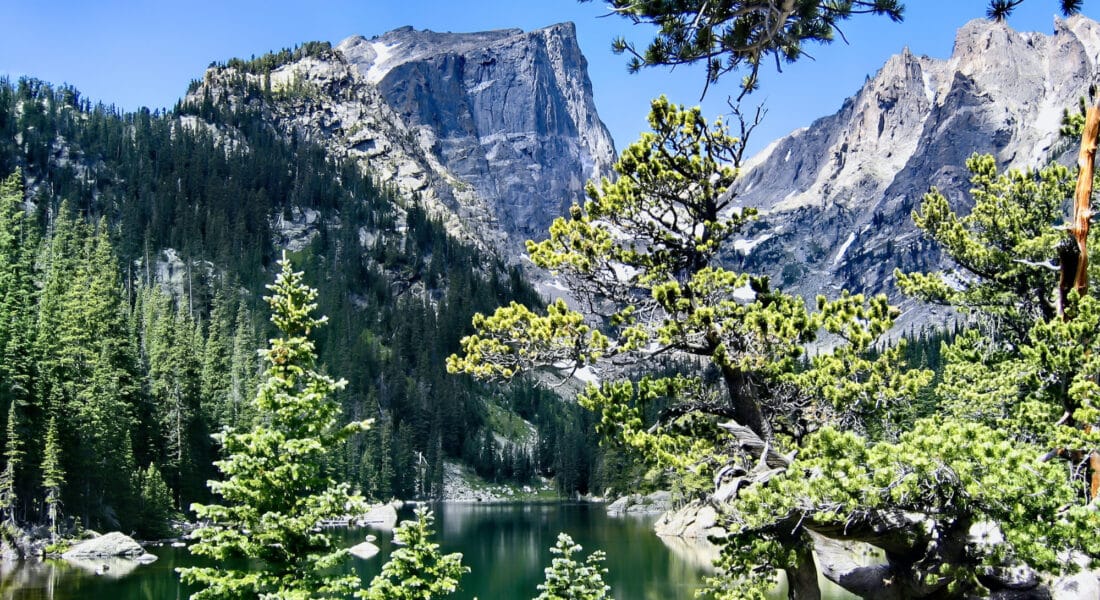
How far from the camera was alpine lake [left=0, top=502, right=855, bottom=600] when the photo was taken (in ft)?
142

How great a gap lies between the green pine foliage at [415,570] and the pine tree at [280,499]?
971 mm

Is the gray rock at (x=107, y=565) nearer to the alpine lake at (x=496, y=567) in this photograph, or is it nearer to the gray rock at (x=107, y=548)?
the alpine lake at (x=496, y=567)

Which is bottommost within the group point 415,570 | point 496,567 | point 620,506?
point 620,506

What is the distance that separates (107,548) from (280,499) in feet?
166

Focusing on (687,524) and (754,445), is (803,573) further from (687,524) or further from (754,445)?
(687,524)

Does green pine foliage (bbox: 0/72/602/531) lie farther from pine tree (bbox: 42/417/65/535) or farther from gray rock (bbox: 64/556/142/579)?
gray rock (bbox: 64/556/142/579)

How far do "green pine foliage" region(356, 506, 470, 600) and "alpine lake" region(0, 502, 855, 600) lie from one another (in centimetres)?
1217

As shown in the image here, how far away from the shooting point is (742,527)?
12.5 meters

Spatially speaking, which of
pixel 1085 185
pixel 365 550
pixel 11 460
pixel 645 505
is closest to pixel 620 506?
pixel 645 505

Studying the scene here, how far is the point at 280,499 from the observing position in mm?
15320

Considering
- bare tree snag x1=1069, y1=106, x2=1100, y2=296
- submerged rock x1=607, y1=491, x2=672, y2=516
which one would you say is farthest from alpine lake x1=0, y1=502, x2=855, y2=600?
submerged rock x1=607, y1=491, x2=672, y2=516

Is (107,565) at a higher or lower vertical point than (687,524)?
higher

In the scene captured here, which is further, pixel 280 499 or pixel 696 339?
pixel 280 499

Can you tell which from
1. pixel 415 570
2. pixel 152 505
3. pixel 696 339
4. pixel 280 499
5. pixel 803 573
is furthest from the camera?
pixel 152 505
